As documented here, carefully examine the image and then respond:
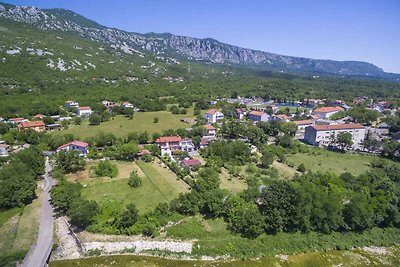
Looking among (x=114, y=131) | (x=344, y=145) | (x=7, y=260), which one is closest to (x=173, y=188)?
(x=7, y=260)

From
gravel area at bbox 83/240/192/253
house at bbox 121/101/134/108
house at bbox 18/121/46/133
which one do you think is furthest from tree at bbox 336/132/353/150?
house at bbox 18/121/46/133

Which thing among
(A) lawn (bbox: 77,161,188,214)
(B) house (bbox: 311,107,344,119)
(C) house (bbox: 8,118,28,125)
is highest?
(B) house (bbox: 311,107,344,119)

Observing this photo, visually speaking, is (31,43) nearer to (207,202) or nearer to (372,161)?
(207,202)

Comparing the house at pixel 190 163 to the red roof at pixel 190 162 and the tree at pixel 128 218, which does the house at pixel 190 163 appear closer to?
the red roof at pixel 190 162

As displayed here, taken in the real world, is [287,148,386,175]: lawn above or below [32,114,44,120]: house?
below

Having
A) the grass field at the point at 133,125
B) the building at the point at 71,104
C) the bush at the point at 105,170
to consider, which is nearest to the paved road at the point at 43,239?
the bush at the point at 105,170

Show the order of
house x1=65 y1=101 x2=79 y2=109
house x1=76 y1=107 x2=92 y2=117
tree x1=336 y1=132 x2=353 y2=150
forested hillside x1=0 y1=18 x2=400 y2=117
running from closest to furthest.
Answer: tree x1=336 y1=132 x2=353 y2=150 < house x1=76 y1=107 x2=92 y2=117 < house x1=65 y1=101 x2=79 y2=109 < forested hillside x1=0 y1=18 x2=400 y2=117

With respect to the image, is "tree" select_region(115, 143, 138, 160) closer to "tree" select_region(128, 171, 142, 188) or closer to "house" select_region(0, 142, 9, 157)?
"tree" select_region(128, 171, 142, 188)

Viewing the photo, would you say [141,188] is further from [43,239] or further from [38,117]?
[38,117]
